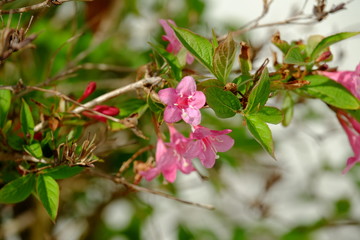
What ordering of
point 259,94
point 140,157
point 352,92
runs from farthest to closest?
point 140,157, point 352,92, point 259,94

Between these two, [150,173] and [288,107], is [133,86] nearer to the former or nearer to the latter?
[150,173]

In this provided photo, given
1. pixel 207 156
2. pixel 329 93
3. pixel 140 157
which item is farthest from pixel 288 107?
pixel 140 157

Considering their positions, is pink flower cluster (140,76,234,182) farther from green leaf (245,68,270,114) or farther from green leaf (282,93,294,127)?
green leaf (282,93,294,127)

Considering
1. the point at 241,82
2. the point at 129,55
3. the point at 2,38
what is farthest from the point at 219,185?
the point at 2,38

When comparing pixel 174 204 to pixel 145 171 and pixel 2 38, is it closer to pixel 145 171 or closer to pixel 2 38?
pixel 145 171

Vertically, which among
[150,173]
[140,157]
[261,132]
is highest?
[261,132]

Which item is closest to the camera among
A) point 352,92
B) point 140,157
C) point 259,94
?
point 259,94

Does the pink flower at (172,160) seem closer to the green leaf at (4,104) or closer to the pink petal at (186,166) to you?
the pink petal at (186,166)

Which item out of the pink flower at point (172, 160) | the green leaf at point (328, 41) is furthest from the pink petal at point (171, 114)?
the green leaf at point (328, 41)
